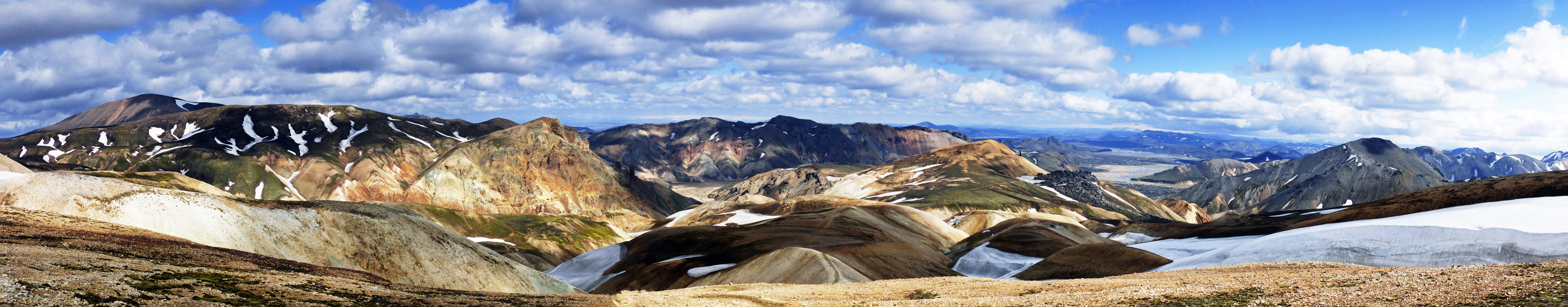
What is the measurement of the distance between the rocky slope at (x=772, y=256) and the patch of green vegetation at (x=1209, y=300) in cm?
2969

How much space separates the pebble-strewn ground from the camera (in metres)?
21.9

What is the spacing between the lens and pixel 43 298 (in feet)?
58.1

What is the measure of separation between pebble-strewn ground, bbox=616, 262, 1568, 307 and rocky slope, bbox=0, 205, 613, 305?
30.4ft

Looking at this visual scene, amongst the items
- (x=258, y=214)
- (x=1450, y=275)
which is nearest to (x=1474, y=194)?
(x=1450, y=275)

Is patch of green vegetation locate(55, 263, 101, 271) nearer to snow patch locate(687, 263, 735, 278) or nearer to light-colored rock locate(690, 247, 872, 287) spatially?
light-colored rock locate(690, 247, 872, 287)

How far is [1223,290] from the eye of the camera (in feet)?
90.9

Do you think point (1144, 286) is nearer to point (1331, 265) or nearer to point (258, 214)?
point (1331, 265)

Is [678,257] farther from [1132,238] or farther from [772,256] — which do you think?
[1132,238]

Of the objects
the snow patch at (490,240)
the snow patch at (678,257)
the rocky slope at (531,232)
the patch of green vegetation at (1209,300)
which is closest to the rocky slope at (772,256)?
the snow patch at (678,257)

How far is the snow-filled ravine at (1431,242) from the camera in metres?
51.2

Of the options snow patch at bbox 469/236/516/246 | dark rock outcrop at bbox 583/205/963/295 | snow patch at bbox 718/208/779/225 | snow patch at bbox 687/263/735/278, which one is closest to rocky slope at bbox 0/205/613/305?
dark rock outcrop at bbox 583/205/963/295

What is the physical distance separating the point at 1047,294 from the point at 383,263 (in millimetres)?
38112

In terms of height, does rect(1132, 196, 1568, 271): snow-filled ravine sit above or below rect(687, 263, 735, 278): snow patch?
above

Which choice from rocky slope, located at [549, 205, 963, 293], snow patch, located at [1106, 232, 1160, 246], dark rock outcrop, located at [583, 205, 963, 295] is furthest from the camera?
snow patch, located at [1106, 232, 1160, 246]
